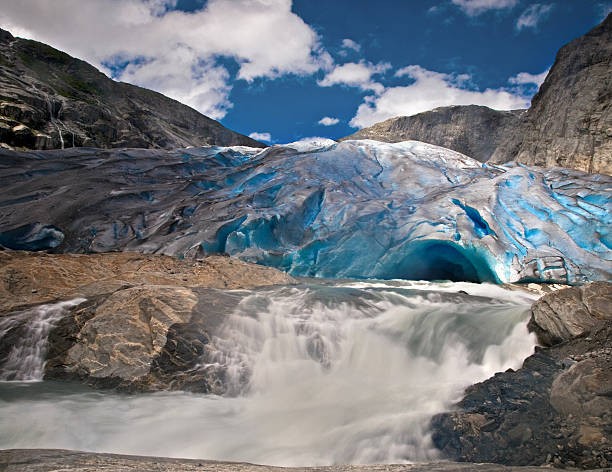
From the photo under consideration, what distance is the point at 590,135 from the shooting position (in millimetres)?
17453

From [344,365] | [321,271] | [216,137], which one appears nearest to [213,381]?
[344,365]

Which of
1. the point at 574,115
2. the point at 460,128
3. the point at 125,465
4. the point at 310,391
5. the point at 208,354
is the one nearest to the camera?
the point at 125,465

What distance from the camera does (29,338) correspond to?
5133mm

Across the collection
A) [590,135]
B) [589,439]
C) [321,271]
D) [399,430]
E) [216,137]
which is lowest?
[399,430]

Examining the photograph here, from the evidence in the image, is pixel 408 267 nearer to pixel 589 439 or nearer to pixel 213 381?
pixel 213 381

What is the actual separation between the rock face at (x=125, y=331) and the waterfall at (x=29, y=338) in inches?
1.6

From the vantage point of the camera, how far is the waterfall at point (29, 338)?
487 cm

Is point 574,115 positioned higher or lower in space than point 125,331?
higher

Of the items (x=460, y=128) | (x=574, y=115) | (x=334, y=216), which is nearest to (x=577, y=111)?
(x=574, y=115)

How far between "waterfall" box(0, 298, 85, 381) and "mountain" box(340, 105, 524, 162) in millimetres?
33979

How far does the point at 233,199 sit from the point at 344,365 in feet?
26.7

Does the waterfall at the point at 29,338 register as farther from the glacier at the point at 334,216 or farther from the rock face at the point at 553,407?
the glacier at the point at 334,216

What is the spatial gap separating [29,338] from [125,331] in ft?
3.99

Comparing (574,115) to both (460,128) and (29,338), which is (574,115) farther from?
(29,338)
